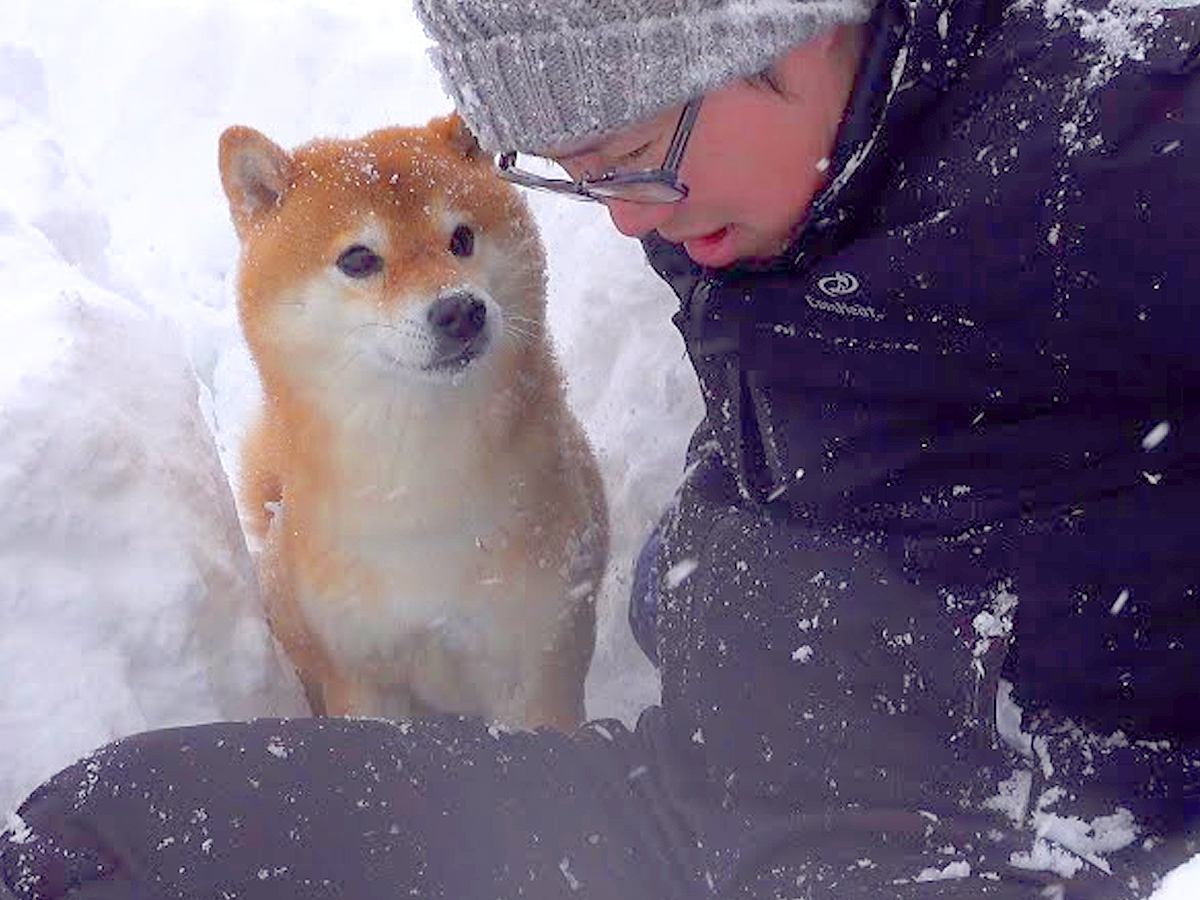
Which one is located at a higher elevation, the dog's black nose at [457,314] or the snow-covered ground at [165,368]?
the dog's black nose at [457,314]

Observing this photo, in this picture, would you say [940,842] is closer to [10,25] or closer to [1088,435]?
[1088,435]

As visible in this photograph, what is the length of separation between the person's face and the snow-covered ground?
683mm

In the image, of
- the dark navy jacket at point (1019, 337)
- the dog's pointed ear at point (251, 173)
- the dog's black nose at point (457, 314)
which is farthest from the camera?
the dog's pointed ear at point (251, 173)

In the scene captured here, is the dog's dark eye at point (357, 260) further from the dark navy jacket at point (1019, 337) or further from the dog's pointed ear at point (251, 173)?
the dark navy jacket at point (1019, 337)

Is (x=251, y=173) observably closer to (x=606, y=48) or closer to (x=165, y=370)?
(x=165, y=370)

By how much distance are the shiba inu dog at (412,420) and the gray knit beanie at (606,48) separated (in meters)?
0.64

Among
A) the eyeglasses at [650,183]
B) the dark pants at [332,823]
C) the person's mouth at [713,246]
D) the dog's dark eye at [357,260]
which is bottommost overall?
the dark pants at [332,823]

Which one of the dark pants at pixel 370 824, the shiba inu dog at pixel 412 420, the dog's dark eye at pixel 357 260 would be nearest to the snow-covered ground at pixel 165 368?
the shiba inu dog at pixel 412 420

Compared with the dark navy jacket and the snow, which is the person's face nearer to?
the dark navy jacket

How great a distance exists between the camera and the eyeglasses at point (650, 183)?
3.90 feet

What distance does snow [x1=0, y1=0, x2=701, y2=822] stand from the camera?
66.7 inches

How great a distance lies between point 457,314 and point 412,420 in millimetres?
176

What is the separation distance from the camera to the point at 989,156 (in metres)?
1.15

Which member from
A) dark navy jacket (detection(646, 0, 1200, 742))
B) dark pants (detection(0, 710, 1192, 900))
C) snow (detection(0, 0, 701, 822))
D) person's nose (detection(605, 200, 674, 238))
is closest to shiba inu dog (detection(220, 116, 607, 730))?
snow (detection(0, 0, 701, 822))
